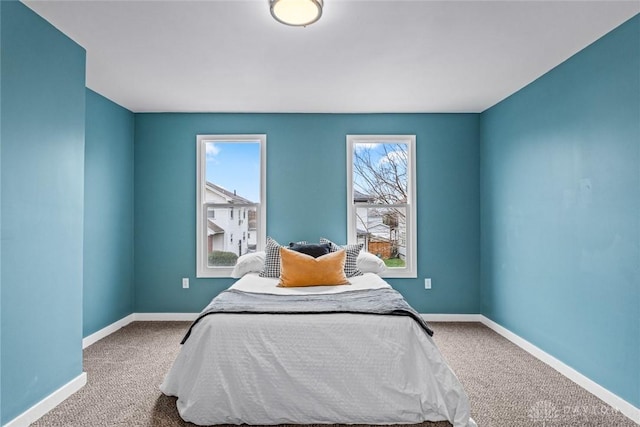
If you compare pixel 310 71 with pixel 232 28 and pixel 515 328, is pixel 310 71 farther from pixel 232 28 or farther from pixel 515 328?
pixel 515 328

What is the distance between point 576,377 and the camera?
287 centimetres

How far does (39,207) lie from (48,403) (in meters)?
1.24

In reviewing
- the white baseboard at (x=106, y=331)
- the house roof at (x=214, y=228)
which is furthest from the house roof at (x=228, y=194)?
the white baseboard at (x=106, y=331)

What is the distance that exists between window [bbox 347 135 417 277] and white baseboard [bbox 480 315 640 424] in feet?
4.02

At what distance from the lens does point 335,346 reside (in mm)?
2283

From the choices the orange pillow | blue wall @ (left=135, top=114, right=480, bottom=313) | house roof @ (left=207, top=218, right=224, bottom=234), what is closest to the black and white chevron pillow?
the orange pillow

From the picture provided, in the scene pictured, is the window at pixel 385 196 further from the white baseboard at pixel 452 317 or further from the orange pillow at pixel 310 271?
the orange pillow at pixel 310 271

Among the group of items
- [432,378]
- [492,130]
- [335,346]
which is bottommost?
[432,378]

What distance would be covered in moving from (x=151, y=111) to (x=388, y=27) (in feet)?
10.2

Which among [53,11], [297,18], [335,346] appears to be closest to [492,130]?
[297,18]

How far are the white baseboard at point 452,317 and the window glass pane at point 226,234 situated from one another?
2291 mm

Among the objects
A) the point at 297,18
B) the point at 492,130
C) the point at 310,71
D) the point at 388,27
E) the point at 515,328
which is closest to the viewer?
the point at 297,18

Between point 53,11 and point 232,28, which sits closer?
point 53,11

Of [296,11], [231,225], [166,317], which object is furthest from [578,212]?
[166,317]
